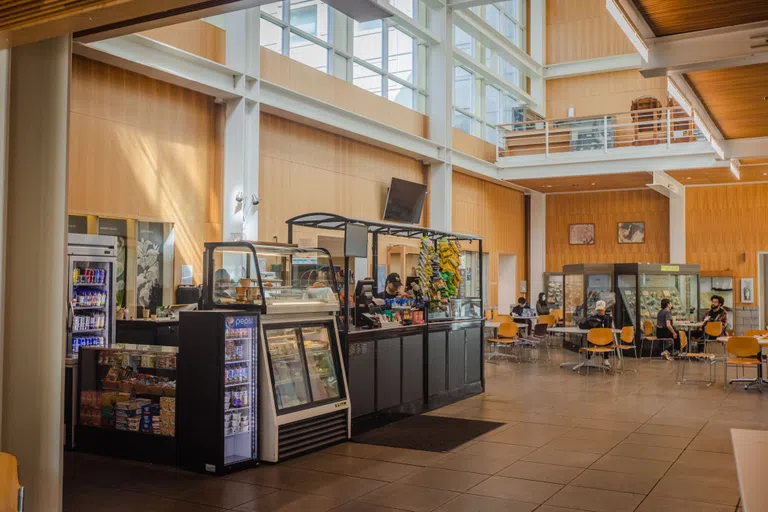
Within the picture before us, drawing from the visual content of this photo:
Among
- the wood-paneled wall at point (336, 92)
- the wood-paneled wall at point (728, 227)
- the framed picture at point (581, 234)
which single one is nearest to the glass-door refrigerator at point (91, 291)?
the wood-paneled wall at point (336, 92)

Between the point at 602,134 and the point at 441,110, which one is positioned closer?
the point at 441,110

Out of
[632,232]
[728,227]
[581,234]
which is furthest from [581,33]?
[728,227]

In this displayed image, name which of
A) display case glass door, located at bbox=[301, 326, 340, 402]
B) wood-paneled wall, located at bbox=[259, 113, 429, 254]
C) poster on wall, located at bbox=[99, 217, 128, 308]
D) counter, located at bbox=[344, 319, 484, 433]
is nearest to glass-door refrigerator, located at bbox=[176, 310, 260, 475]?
display case glass door, located at bbox=[301, 326, 340, 402]

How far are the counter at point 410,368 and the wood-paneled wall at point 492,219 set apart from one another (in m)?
7.95

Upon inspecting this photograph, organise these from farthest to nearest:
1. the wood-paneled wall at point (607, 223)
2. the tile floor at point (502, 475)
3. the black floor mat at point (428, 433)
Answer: the wood-paneled wall at point (607, 223) < the black floor mat at point (428, 433) < the tile floor at point (502, 475)

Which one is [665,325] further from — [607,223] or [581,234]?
→ [581,234]

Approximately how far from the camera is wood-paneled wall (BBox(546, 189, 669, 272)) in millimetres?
20453

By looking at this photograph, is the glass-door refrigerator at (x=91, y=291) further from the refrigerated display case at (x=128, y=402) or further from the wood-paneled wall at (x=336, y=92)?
the wood-paneled wall at (x=336, y=92)

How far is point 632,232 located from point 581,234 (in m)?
1.41

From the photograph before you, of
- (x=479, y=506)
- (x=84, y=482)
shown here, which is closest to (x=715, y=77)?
(x=479, y=506)

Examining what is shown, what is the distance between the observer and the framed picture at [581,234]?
21.2 meters

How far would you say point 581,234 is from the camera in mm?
21359

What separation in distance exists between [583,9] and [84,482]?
19137 millimetres

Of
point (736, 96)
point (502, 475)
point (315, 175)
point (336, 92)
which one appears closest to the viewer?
point (502, 475)
